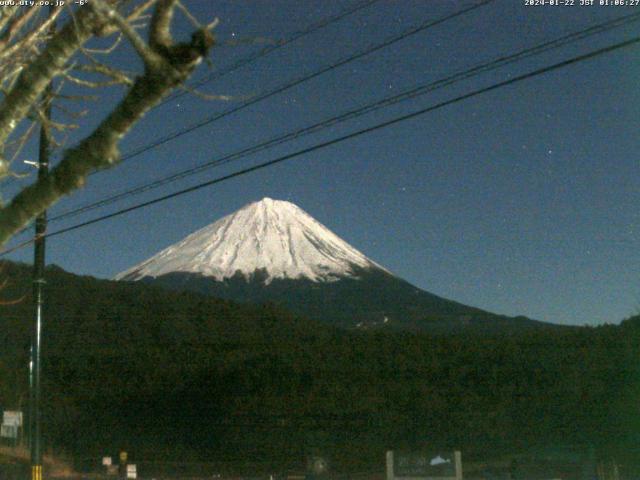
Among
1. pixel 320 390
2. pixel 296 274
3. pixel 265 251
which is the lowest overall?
pixel 320 390

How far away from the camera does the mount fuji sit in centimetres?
8269

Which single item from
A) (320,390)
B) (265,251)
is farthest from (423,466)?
(265,251)

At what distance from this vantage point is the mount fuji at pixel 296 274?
3255 inches

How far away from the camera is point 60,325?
158 ft

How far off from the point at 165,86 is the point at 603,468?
819 inches

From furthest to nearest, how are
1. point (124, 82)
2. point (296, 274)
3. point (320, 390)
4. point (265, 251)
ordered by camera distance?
point (265, 251) → point (296, 274) → point (320, 390) → point (124, 82)

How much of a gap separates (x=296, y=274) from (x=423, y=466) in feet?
277

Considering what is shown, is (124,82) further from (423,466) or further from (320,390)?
(320,390)

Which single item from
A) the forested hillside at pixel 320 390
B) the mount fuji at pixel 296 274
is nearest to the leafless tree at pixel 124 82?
the forested hillside at pixel 320 390

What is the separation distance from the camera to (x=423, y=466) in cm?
1611

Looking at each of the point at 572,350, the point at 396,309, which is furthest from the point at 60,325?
the point at 396,309

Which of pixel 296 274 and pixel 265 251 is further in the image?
pixel 265 251

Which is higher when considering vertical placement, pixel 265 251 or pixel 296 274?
pixel 265 251

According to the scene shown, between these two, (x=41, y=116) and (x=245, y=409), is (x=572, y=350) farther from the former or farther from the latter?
(x=41, y=116)
